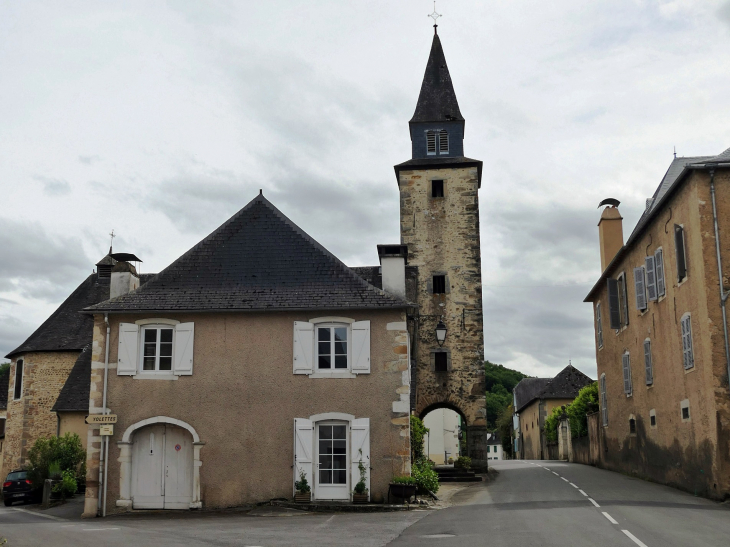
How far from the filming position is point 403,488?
54.2ft

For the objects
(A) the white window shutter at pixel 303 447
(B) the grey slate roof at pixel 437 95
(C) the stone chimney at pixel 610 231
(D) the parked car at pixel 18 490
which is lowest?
(D) the parked car at pixel 18 490

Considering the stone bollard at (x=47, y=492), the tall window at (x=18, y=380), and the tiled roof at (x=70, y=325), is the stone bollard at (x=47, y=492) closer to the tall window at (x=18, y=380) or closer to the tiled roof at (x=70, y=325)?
the tiled roof at (x=70, y=325)

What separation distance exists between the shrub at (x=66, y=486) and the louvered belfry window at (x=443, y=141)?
63.4 feet

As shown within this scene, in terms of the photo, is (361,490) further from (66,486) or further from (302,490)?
(66,486)

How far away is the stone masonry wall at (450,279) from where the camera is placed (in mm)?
29828

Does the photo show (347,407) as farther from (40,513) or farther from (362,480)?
(40,513)

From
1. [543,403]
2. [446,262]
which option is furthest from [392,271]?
[543,403]

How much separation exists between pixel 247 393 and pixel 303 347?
1.66 meters

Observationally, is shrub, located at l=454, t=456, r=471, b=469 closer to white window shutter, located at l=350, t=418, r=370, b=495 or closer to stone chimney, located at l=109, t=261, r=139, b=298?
white window shutter, located at l=350, t=418, r=370, b=495

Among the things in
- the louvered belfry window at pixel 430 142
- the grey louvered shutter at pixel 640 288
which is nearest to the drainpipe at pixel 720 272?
the grey louvered shutter at pixel 640 288

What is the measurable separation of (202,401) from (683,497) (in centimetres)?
1101

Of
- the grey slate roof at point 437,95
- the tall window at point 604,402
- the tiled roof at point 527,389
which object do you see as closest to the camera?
the tall window at point 604,402

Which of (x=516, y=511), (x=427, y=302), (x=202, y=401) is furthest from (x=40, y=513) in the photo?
(x=427, y=302)

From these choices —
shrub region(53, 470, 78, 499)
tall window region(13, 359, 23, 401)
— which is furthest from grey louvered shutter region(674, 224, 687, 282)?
tall window region(13, 359, 23, 401)
